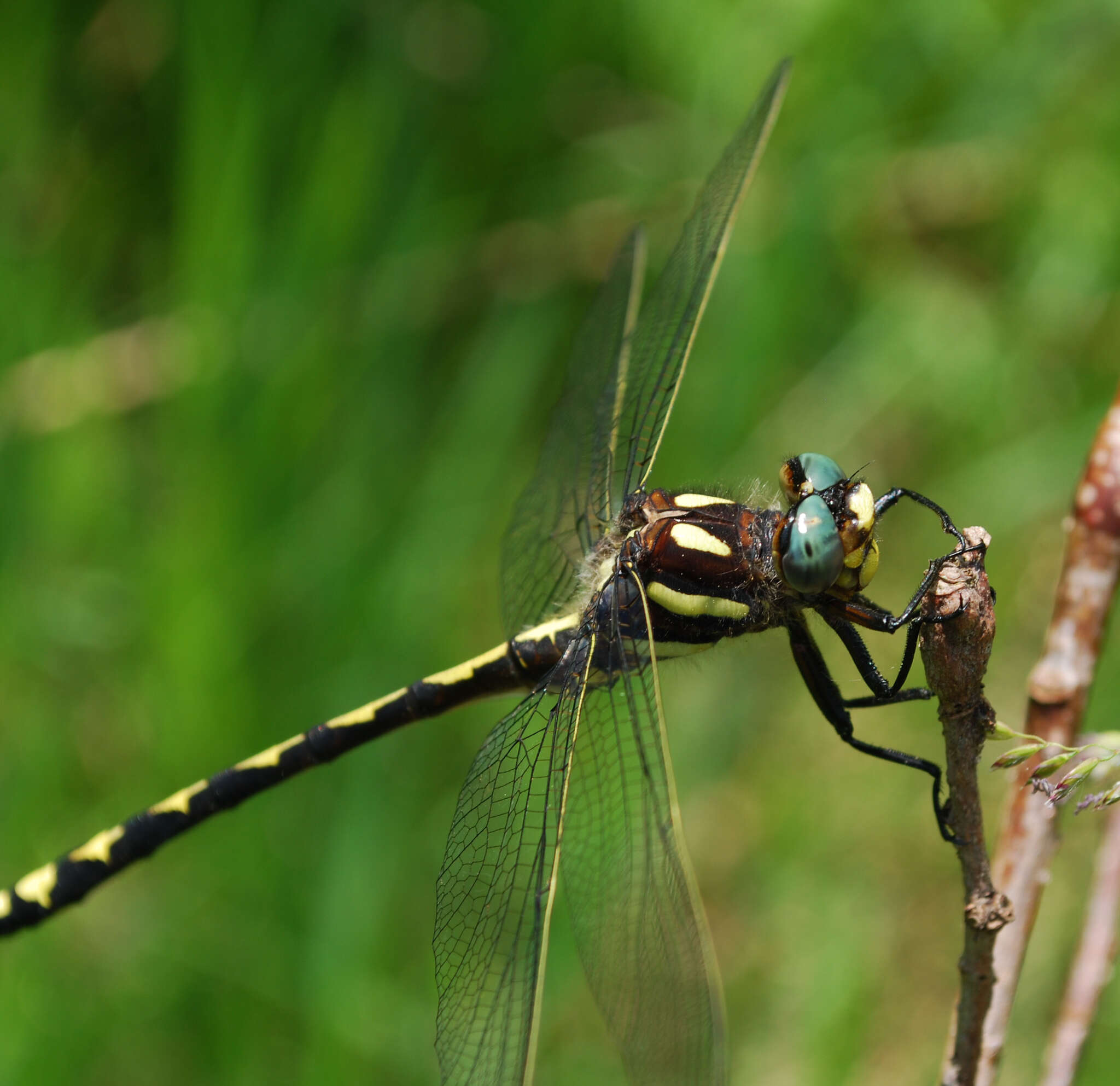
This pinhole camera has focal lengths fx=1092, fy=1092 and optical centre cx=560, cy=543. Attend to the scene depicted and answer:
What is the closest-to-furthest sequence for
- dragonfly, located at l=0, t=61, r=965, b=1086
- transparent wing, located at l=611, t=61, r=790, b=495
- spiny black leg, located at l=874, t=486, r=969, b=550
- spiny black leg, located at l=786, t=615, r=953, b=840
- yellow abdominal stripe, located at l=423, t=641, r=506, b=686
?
spiny black leg, located at l=874, t=486, r=969, b=550 < dragonfly, located at l=0, t=61, r=965, b=1086 < spiny black leg, located at l=786, t=615, r=953, b=840 < transparent wing, located at l=611, t=61, r=790, b=495 < yellow abdominal stripe, located at l=423, t=641, r=506, b=686

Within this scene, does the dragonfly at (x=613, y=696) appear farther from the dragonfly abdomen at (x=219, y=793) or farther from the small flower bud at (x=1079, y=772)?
the small flower bud at (x=1079, y=772)

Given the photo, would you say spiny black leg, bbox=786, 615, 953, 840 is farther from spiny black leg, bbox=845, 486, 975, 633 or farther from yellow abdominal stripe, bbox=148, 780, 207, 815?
yellow abdominal stripe, bbox=148, 780, 207, 815

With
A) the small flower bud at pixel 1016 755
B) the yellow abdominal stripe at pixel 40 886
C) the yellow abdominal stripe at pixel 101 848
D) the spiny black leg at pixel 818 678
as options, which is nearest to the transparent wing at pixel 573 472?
the spiny black leg at pixel 818 678

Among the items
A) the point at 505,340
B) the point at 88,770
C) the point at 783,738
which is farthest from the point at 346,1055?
the point at 505,340

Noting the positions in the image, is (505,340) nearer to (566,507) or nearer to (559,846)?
(566,507)

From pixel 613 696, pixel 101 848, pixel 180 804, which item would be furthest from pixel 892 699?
pixel 101 848

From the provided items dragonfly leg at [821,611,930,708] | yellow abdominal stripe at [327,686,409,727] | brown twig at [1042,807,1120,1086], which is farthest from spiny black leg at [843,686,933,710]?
yellow abdominal stripe at [327,686,409,727]
